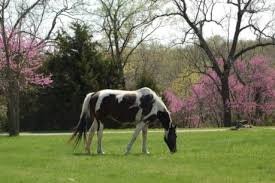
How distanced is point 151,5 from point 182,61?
17847 millimetres

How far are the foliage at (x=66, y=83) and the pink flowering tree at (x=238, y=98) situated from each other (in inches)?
555

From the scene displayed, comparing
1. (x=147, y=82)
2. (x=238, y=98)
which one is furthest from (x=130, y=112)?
(x=238, y=98)

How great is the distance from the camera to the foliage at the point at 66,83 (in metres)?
45.5

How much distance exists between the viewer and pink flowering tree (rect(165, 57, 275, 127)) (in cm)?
5798

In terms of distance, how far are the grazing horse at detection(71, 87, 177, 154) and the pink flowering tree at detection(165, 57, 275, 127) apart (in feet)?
117

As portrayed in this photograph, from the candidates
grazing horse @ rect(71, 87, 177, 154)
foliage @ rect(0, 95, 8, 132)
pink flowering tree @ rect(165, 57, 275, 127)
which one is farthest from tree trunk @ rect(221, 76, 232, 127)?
grazing horse @ rect(71, 87, 177, 154)

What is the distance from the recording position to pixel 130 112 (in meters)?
19.7

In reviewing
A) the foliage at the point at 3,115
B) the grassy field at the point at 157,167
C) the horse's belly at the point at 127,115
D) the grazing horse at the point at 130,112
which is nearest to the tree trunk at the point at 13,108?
the foliage at the point at 3,115

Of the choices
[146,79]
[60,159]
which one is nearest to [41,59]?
[146,79]

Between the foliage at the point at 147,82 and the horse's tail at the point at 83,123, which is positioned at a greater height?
the foliage at the point at 147,82

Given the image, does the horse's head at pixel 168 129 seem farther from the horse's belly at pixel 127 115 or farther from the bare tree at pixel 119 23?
the bare tree at pixel 119 23

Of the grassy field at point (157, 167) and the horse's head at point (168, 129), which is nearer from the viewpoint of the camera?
the grassy field at point (157, 167)

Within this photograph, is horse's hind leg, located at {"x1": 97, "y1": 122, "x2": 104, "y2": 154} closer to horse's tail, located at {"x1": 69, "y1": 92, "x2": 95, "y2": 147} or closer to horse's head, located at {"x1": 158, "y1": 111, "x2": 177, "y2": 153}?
horse's tail, located at {"x1": 69, "y1": 92, "x2": 95, "y2": 147}

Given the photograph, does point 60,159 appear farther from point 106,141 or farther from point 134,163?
point 106,141
